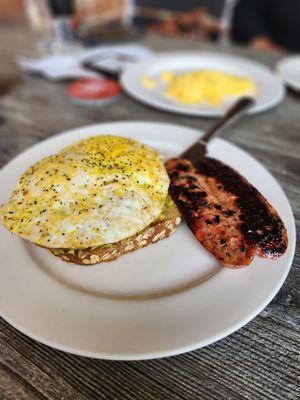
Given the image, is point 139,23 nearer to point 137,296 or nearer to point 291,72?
point 291,72

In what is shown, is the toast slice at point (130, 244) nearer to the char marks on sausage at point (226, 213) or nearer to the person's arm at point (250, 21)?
the char marks on sausage at point (226, 213)

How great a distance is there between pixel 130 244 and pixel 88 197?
0.52ft

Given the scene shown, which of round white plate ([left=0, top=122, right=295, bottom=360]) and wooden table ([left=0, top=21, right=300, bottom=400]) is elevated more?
round white plate ([left=0, top=122, right=295, bottom=360])

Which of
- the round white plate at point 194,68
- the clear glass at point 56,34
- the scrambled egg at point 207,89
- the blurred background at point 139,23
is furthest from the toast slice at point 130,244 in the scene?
the clear glass at point 56,34

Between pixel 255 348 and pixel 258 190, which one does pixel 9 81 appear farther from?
pixel 255 348

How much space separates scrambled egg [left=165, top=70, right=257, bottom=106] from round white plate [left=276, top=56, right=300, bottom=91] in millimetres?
216

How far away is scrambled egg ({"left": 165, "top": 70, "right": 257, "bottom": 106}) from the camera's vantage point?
1.66 metres

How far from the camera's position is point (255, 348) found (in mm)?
717

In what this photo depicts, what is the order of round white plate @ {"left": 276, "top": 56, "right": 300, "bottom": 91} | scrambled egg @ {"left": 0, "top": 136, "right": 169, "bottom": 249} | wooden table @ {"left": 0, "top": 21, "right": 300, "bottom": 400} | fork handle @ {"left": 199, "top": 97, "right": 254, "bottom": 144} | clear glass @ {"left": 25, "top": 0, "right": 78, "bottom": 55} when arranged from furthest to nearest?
clear glass @ {"left": 25, "top": 0, "right": 78, "bottom": 55} < round white plate @ {"left": 276, "top": 56, "right": 300, "bottom": 91} < fork handle @ {"left": 199, "top": 97, "right": 254, "bottom": 144} < scrambled egg @ {"left": 0, "top": 136, "right": 169, "bottom": 249} < wooden table @ {"left": 0, "top": 21, "right": 300, "bottom": 400}

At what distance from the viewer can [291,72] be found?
6.40 feet

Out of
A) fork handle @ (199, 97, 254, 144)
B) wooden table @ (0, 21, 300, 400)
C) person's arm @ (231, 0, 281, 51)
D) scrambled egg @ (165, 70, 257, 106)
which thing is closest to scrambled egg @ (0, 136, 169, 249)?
wooden table @ (0, 21, 300, 400)

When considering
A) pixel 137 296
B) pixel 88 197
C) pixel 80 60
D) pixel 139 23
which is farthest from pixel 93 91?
pixel 139 23

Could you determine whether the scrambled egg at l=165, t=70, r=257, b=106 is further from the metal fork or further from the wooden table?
the wooden table

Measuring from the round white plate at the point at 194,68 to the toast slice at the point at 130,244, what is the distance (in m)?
0.75
